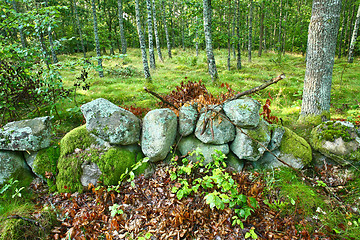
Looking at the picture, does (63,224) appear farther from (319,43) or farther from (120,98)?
(319,43)

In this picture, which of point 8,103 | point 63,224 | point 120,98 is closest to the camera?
point 63,224

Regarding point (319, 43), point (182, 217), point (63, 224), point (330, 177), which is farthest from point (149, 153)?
point (319, 43)

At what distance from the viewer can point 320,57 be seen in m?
4.77

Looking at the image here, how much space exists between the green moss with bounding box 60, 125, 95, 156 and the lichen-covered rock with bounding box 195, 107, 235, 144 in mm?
2492

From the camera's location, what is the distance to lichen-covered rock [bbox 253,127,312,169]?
4.02 metres

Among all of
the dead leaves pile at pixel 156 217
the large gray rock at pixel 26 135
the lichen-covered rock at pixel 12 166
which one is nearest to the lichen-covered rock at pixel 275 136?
the dead leaves pile at pixel 156 217

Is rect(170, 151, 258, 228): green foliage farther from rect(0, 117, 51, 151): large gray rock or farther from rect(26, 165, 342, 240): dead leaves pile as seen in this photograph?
rect(0, 117, 51, 151): large gray rock

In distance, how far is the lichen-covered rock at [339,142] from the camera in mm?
3814

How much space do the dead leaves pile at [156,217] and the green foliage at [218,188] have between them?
0.16 metres

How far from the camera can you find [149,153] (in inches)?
159

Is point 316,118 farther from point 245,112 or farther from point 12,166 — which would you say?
point 12,166

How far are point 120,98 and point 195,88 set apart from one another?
3647 mm

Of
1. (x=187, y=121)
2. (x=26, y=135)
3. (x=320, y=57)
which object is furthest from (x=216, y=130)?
(x=26, y=135)

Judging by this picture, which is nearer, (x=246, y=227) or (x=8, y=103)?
(x=246, y=227)
